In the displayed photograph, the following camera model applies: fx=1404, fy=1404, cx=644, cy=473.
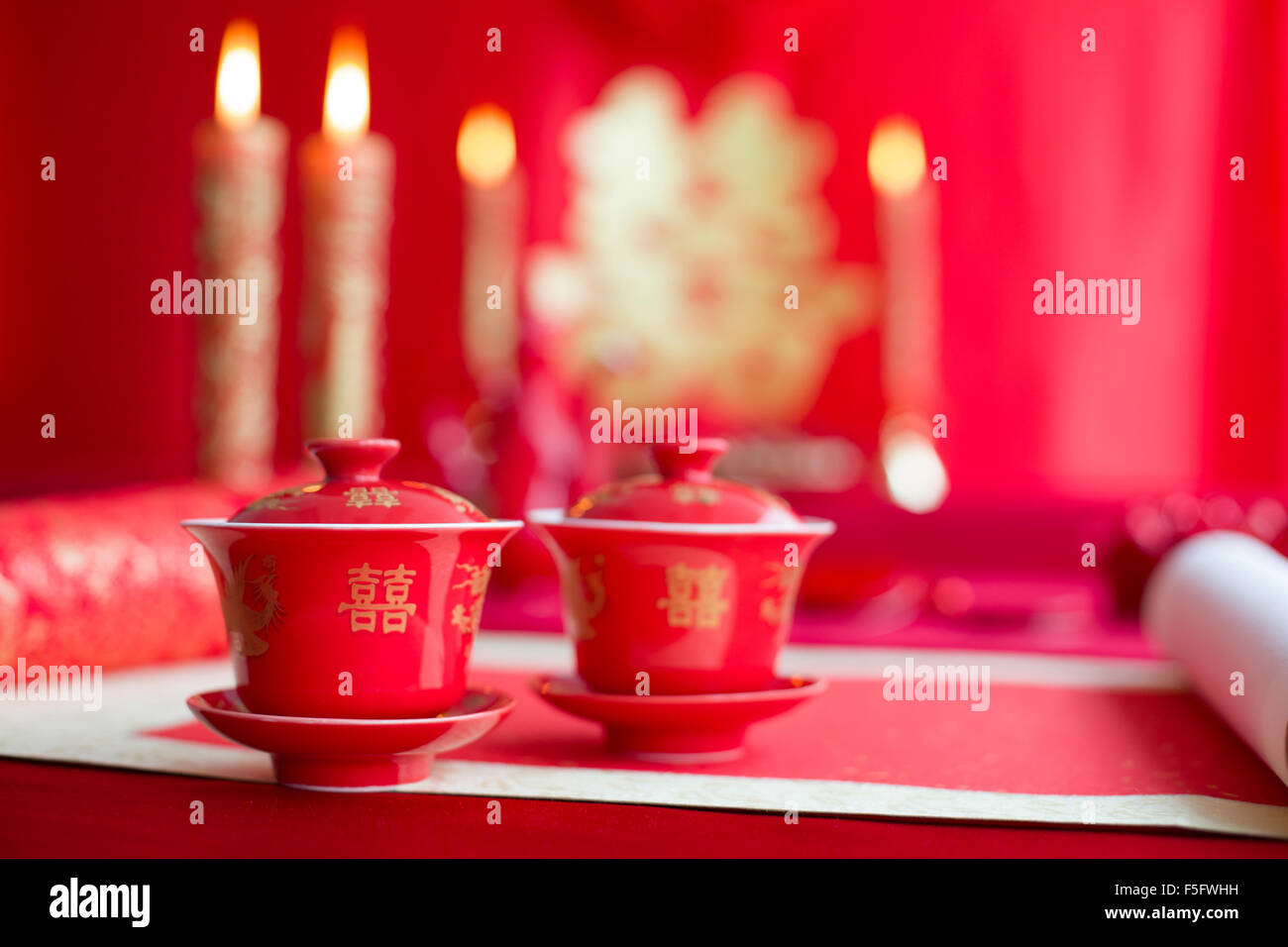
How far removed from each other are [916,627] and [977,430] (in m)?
1.90

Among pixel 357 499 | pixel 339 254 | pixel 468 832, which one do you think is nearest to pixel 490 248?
pixel 339 254

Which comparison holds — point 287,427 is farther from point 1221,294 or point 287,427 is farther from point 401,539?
point 401,539

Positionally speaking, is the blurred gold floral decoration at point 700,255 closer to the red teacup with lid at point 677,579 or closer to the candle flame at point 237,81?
the candle flame at point 237,81

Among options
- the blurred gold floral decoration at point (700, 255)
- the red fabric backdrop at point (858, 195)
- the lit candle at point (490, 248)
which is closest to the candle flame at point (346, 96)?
the lit candle at point (490, 248)

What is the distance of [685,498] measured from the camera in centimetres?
89

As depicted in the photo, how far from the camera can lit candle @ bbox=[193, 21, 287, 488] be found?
1647 mm

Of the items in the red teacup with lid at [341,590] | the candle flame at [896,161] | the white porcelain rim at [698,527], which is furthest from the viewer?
the candle flame at [896,161]

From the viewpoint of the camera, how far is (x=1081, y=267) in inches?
134

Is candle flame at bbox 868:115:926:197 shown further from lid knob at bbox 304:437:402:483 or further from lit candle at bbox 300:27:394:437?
lid knob at bbox 304:437:402:483

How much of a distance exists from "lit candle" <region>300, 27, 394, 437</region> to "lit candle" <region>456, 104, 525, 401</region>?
211mm

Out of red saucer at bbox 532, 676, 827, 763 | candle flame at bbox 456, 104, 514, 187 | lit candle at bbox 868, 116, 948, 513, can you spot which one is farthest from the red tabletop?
lit candle at bbox 868, 116, 948, 513

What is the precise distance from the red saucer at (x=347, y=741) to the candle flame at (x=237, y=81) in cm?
103

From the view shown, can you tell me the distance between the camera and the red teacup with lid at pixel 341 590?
752mm
